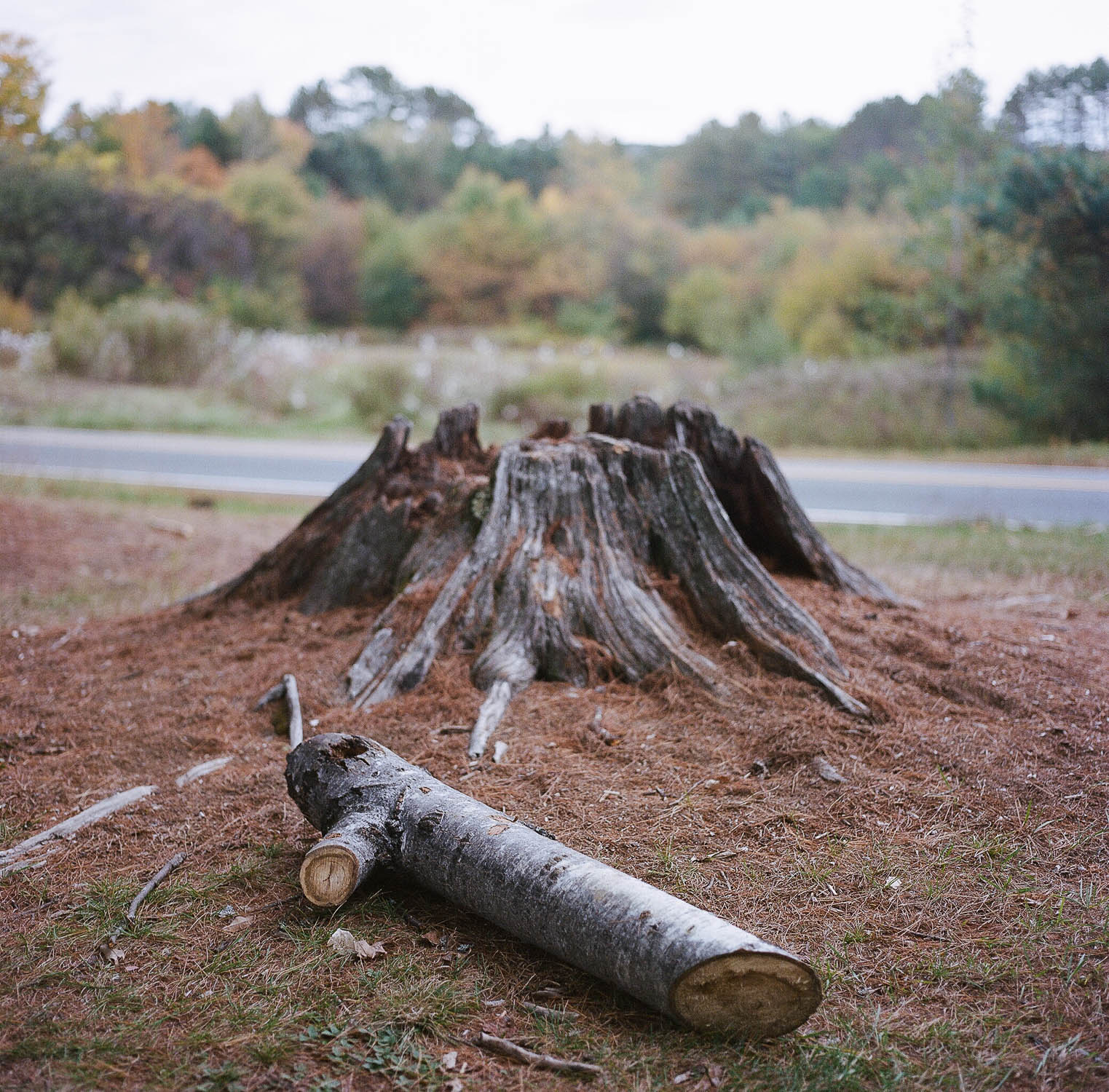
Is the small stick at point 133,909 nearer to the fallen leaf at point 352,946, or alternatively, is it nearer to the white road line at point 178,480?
the fallen leaf at point 352,946

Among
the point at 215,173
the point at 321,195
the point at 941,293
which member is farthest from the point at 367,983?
the point at 321,195

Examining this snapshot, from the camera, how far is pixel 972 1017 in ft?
7.30

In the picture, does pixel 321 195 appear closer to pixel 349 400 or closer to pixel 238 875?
pixel 349 400

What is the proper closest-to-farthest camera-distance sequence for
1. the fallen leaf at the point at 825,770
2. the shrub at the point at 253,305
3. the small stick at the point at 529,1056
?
the small stick at the point at 529,1056 < the fallen leaf at the point at 825,770 < the shrub at the point at 253,305

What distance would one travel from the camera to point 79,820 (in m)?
3.25

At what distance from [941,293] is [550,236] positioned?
18.5 m

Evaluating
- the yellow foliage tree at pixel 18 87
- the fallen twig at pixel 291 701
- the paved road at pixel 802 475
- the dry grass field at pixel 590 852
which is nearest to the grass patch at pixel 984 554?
the paved road at pixel 802 475

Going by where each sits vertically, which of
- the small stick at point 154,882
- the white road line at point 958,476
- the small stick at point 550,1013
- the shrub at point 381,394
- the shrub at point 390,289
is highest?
the shrub at point 390,289

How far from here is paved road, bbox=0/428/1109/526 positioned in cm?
989

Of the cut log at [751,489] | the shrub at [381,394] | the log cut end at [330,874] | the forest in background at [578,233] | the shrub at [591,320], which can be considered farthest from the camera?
the shrub at [591,320]

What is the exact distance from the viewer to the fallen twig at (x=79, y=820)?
3064mm

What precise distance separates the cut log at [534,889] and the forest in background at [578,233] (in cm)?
1337

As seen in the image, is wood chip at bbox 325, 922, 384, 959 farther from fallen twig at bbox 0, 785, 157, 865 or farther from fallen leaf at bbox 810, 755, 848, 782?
fallen leaf at bbox 810, 755, 848, 782

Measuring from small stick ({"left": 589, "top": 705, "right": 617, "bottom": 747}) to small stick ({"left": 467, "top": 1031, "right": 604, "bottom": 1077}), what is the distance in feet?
5.10
